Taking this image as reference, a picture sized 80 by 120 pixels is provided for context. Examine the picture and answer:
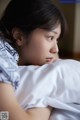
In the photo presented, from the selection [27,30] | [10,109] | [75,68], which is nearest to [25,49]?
[27,30]

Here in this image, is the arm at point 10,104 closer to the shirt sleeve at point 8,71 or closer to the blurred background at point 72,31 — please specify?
the shirt sleeve at point 8,71

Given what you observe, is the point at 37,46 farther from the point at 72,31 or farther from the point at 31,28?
the point at 72,31

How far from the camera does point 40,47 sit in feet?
2.66

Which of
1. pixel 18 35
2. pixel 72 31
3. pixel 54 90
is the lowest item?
pixel 72 31

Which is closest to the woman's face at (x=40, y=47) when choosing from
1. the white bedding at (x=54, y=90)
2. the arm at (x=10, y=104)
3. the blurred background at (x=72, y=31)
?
the white bedding at (x=54, y=90)

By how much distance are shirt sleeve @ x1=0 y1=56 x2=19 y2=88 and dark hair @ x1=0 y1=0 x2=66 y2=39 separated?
7.9 inches

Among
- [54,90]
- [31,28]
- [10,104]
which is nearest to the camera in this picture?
[10,104]

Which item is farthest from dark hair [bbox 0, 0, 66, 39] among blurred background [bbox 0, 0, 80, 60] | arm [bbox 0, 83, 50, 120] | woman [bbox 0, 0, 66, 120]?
blurred background [bbox 0, 0, 80, 60]

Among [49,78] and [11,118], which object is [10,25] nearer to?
[49,78]

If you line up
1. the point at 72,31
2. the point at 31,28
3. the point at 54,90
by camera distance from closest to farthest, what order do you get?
the point at 54,90
the point at 31,28
the point at 72,31

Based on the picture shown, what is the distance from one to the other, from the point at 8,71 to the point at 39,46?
228mm

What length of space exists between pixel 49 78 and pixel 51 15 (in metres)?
0.24

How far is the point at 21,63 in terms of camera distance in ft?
2.92

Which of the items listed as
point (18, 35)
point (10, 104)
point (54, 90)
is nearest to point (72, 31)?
point (18, 35)
